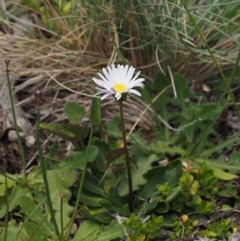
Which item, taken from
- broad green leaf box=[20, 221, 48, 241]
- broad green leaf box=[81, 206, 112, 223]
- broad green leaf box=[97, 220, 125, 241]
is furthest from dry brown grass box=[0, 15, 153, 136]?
broad green leaf box=[20, 221, 48, 241]

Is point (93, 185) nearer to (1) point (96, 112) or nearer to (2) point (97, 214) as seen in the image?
(2) point (97, 214)

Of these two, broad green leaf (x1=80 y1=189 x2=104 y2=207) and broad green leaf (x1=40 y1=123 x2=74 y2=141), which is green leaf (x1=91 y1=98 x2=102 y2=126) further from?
broad green leaf (x1=80 y1=189 x2=104 y2=207)

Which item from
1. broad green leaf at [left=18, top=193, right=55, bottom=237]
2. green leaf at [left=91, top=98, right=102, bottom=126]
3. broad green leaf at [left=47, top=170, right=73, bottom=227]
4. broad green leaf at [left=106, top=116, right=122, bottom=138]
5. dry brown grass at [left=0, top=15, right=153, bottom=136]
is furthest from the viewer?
dry brown grass at [left=0, top=15, right=153, bottom=136]

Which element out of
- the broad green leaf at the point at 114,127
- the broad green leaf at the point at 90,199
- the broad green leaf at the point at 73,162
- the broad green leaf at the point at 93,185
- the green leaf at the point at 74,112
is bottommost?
the broad green leaf at the point at 90,199

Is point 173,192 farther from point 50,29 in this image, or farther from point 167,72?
point 50,29

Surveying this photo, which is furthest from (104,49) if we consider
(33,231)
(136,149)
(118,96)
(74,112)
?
(33,231)

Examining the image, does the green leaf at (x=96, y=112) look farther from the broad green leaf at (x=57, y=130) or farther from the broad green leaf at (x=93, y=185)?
the broad green leaf at (x=93, y=185)

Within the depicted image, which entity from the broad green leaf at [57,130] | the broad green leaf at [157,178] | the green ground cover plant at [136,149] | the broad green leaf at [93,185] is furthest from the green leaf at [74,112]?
the broad green leaf at [157,178]

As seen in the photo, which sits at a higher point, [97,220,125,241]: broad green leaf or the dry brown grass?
the dry brown grass


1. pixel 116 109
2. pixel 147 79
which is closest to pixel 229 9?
pixel 147 79
